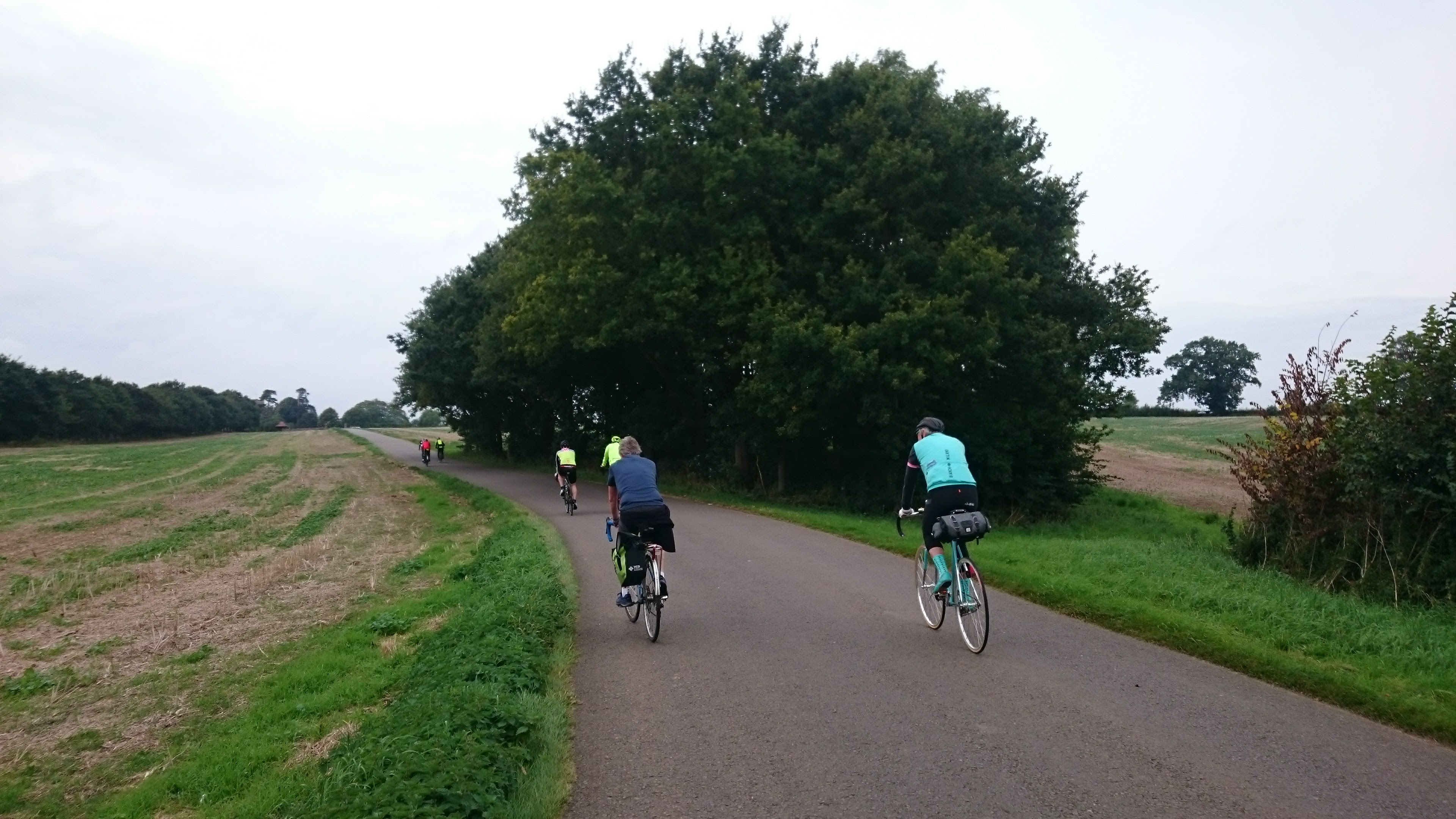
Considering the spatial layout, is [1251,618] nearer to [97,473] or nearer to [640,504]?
[640,504]

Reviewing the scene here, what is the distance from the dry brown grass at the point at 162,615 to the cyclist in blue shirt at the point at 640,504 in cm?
314

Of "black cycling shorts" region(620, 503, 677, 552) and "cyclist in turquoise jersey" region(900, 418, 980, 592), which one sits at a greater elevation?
"cyclist in turquoise jersey" region(900, 418, 980, 592)

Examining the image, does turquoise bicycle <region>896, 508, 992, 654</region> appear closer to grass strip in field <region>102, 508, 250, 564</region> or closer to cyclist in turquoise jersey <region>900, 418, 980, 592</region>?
cyclist in turquoise jersey <region>900, 418, 980, 592</region>

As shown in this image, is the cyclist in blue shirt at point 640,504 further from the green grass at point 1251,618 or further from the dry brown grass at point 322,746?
the green grass at point 1251,618

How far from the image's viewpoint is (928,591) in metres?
8.68

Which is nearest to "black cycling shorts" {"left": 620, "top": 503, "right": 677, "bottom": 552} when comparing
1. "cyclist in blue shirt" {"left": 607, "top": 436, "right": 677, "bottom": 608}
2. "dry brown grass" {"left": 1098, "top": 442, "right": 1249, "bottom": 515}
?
"cyclist in blue shirt" {"left": 607, "top": 436, "right": 677, "bottom": 608}

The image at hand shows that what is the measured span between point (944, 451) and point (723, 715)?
3090mm

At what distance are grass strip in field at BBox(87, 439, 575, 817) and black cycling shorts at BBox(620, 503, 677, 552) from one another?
3.86 feet

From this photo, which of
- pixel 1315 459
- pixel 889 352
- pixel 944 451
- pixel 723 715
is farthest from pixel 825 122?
pixel 723 715

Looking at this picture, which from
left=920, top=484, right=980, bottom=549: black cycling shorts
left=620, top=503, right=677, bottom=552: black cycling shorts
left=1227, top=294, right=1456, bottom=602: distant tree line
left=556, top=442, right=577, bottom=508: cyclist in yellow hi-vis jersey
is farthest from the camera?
left=556, top=442, right=577, bottom=508: cyclist in yellow hi-vis jersey

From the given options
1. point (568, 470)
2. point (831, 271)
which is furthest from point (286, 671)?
point (831, 271)

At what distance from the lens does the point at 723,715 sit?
606 cm

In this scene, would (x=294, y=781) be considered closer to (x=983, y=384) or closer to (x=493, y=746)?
(x=493, y=746)

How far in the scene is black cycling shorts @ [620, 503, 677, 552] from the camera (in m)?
8.55
